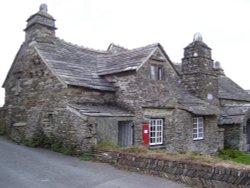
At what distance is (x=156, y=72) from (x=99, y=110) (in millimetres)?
4760

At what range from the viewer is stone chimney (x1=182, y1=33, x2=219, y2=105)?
921 inches

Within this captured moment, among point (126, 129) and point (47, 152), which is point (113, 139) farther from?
point (47, 152)

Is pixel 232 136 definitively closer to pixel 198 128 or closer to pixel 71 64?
pixel 198 128

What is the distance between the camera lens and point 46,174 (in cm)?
1046

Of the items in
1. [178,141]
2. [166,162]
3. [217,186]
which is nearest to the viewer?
[217,186]

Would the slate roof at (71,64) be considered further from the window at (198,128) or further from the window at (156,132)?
the window at (198,128)

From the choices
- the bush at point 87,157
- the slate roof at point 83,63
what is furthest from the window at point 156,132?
the bush at point 87,157

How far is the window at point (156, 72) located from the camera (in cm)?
1784

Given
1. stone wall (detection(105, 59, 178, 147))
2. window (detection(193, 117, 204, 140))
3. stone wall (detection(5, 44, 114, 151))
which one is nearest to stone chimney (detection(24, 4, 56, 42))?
stone wall (detection(5, 44, 114, 151))

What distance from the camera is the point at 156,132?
18.1 meters

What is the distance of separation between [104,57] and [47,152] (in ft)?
26.0

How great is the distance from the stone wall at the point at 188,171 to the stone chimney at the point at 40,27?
9.36 meters

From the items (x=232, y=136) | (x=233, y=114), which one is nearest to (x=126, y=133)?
(x=232, y=136)

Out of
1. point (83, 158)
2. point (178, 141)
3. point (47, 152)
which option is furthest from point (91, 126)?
point (178, 141)
